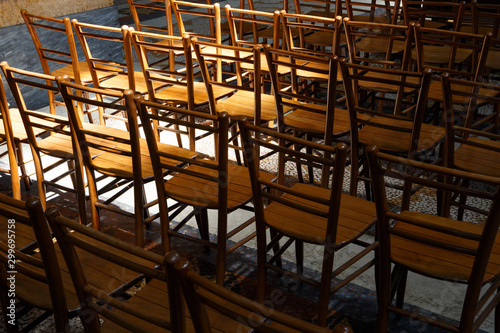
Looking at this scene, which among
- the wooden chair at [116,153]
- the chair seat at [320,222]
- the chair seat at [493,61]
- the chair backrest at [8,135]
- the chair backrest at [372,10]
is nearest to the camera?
the chair seat at [320,222]

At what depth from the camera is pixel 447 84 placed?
7.93 ft

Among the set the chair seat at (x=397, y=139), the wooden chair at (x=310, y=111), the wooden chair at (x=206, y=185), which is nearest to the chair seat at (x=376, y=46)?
the wooden chair at (x=310, y=111)

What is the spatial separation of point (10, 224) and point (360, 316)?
1594 millimetres

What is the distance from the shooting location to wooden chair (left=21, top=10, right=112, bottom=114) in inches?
Answer: 147

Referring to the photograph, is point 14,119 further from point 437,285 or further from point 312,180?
point 437,285

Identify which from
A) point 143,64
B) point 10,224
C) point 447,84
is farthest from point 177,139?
point 447,84

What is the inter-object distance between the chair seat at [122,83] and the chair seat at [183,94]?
0.54ft

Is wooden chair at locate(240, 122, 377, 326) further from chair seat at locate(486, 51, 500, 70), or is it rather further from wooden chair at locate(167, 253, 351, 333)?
chair seat at locate(486, 51, 500, 70)

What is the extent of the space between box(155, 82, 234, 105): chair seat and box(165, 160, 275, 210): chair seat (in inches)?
42.9

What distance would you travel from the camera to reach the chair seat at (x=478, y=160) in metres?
2.65

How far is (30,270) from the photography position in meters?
1.70

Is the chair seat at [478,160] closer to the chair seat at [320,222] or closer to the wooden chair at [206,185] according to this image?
the chair seat at [320,222]

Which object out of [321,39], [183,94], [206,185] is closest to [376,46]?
[321,39]

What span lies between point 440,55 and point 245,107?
6.08ft
